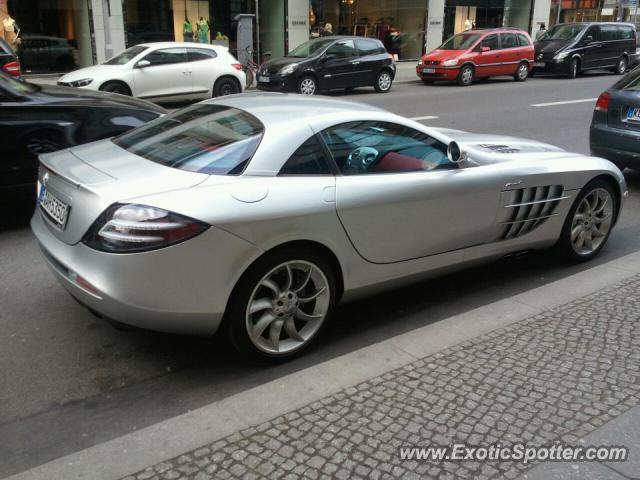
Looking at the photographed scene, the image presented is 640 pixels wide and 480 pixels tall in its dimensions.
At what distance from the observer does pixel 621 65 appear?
2445 centimetres

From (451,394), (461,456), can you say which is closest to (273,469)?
(461,456)

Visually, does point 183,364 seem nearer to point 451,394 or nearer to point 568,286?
point 451,394

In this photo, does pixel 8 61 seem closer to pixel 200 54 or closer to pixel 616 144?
pixel 200 54

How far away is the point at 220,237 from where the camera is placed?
308 centimetres

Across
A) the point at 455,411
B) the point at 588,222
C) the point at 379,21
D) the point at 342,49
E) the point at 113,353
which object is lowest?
the point at 113,353

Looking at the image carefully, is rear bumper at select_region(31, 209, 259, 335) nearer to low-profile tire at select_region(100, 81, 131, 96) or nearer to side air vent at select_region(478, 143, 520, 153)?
side air vent at select_region(478, 143, 520, 153)

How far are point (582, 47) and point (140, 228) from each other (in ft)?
→ 75.8

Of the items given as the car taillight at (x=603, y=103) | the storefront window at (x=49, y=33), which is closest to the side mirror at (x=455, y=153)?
the car taillight at (x=603, y=103)

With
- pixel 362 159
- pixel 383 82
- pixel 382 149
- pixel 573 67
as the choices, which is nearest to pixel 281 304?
pixel 362 159

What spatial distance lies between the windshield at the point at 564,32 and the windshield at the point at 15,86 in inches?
847

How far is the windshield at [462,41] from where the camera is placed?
65.3ft

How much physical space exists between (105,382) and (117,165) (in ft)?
3.97

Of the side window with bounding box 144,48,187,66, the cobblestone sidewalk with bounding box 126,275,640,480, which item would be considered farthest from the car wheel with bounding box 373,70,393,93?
the cobblestone sidewalk with bounding box 126,275,640,480

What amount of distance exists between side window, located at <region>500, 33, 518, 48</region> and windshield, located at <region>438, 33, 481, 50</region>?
1055 mm
